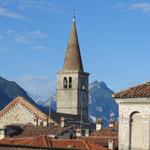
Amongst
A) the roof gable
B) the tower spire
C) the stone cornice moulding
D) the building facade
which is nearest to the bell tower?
the tower spire

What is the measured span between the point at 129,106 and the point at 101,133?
38.6 m

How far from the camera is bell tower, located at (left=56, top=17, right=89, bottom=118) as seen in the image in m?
152

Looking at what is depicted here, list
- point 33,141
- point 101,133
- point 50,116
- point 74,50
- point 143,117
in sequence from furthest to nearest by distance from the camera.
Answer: point 74,50 → point 50,116 → point 101,133 → point 33,141 → point 143,117

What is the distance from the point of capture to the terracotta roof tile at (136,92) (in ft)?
123

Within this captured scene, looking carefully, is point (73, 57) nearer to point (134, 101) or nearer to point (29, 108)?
point (29, 108)

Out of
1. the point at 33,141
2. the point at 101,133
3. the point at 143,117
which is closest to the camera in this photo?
the point at 143,117

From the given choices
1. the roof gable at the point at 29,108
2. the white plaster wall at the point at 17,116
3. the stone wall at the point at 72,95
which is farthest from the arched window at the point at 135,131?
the stone wall at the point at 72,95

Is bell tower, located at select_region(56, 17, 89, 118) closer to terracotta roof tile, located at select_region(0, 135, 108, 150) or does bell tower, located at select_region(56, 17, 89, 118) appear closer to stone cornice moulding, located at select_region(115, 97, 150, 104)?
terracotta roof tile, located at select_region(0, 135, 108, 150)

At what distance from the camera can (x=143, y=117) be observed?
3712cm

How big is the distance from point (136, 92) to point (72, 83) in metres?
116

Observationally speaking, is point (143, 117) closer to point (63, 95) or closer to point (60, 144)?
point (60, 144)

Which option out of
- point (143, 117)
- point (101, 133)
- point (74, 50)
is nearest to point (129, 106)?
point (143, 117)

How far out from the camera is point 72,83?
154 metres

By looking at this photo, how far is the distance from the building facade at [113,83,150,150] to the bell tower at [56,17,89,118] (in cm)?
11216
